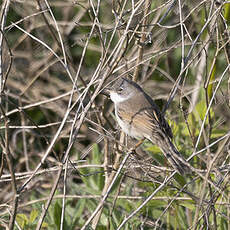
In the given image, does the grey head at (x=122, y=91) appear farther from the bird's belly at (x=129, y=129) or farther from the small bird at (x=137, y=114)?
the bird's belly at (x=129, y=129)

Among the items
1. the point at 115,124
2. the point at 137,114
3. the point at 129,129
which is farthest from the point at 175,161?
the point at 115,124

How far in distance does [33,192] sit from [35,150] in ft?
3.64

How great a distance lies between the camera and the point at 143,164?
11.0ft

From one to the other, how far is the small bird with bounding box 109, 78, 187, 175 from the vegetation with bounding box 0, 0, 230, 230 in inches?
5.0

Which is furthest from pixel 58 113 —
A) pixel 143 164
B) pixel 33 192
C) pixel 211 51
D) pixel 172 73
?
pixel 143 164

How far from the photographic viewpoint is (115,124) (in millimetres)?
5730

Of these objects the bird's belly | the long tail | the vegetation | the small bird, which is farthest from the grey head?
the long tail

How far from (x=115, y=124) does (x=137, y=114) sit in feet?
4.45

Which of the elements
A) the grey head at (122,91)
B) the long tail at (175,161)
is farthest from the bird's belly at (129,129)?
the long tail at (175,161)

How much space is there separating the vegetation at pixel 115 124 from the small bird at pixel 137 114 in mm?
127

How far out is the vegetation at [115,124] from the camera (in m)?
3.07

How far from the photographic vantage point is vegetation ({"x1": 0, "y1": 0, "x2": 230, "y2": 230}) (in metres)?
3.07

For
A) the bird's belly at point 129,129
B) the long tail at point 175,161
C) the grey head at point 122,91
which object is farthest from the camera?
the grey head at point 122,91

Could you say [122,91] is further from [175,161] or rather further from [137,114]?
[175,161]
